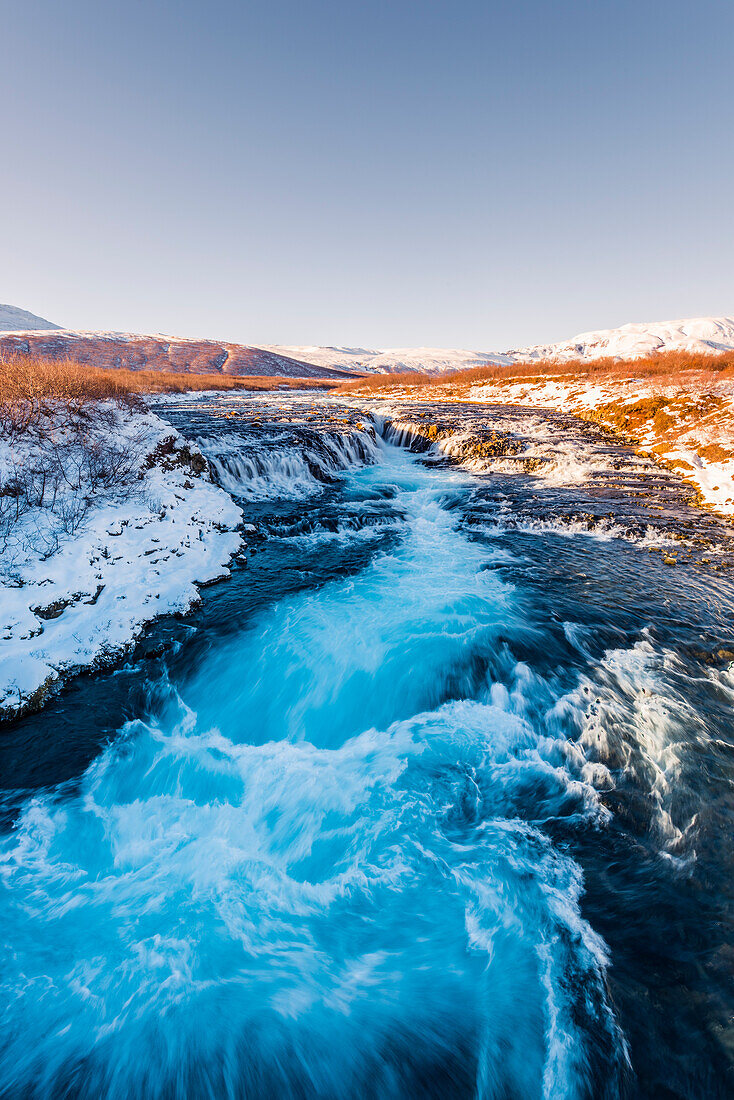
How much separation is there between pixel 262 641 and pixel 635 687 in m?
6.34

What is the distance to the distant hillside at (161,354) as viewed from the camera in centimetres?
9738

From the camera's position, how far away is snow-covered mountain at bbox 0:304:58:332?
460 ft

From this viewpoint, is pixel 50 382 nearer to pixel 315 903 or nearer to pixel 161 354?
pixel 315 903

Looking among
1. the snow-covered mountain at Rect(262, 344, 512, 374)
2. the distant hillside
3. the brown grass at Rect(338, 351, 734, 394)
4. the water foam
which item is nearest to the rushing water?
the water foam

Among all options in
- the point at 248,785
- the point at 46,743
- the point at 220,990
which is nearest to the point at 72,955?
the point at 220,990

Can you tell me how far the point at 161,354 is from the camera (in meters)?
115

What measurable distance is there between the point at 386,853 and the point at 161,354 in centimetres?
13493

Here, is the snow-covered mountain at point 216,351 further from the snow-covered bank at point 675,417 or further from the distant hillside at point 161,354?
the snow-covered bank at point 675,417

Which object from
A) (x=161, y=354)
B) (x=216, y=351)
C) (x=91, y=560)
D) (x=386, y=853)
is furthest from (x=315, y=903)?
(x=216, y=351)

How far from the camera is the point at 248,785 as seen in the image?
5559mm

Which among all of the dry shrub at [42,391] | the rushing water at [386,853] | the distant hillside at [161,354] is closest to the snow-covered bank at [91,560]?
the rushing water at [386,853]

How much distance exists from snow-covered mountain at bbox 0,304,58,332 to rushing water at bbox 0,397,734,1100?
17956 centimetres

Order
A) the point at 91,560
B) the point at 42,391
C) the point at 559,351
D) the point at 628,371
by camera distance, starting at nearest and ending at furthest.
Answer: the point at 91,560
the point at 42,391
the point at 628,371
the point at 559,351

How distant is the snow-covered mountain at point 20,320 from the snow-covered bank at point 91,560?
17117cm
